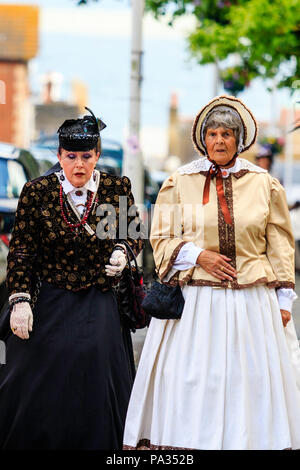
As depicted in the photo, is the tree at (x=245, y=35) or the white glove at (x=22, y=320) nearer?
the white glove at (x=22, y=320)

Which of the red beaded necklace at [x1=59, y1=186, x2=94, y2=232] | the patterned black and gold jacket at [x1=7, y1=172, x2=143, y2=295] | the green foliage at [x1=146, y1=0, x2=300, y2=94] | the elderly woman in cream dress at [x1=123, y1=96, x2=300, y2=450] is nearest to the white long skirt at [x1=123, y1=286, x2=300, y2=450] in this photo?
the elderly woman in cream dress at [x1=123, y1=96, x2=300, y2=450]

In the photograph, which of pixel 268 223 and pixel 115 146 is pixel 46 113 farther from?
pixel 268 223

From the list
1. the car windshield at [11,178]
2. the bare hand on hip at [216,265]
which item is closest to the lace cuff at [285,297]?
the bare hand on hip at [216,265]

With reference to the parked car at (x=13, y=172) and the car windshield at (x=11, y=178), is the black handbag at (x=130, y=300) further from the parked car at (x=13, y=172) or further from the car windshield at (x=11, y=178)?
the car windshield at (x=11, y=178)

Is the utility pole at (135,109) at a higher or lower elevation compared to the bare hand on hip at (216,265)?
higher

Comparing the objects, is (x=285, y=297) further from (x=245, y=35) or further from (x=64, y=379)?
(x=245, y=35)

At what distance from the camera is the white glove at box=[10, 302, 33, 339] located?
16.4 feet

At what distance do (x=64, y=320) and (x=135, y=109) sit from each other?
8870 millimetres

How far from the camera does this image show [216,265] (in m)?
4.98

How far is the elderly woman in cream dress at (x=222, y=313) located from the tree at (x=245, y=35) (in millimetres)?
7434

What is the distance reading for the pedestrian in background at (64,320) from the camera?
5051 mm

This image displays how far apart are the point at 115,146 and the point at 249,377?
1439 centimetres

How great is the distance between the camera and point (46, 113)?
70625 mm
